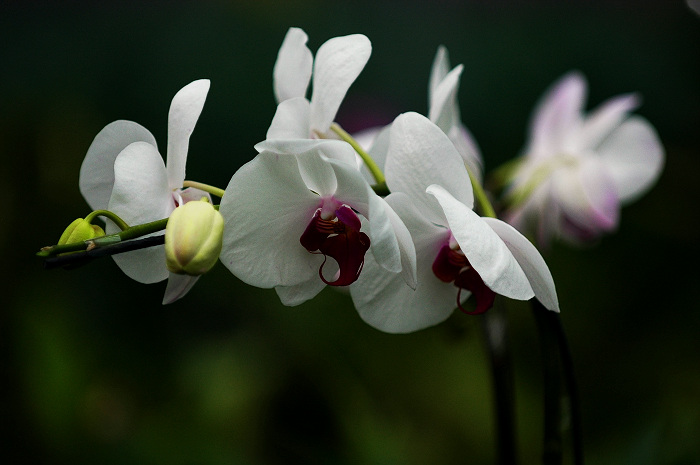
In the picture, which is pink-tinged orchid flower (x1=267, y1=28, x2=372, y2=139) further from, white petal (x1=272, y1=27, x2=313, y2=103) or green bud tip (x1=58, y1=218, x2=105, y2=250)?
green bud tip (x1=58, y1=218, x2=105, y2=250)

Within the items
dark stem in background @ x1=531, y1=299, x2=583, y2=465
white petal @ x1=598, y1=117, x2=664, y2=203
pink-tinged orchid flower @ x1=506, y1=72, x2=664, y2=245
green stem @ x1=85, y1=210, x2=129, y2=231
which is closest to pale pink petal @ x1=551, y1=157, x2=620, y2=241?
pink-tinged orchid flower @ x1=506, y1=72, x2=664, y2=245

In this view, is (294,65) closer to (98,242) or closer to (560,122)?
(98,242)

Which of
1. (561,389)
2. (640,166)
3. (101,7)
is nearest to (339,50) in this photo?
(561,389)

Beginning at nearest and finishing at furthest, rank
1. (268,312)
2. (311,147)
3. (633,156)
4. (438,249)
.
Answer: (311,147), (438,249), (633,156), (268,312)

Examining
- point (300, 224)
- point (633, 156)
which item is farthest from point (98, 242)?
point (633, 156)

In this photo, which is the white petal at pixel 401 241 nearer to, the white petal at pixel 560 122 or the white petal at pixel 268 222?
the white petal at pixel 268 222

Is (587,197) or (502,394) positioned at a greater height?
(587,197)

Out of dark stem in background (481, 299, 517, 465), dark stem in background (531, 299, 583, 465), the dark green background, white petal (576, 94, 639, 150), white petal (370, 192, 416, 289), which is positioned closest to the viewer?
white petal (370, 192, 416, 289)
